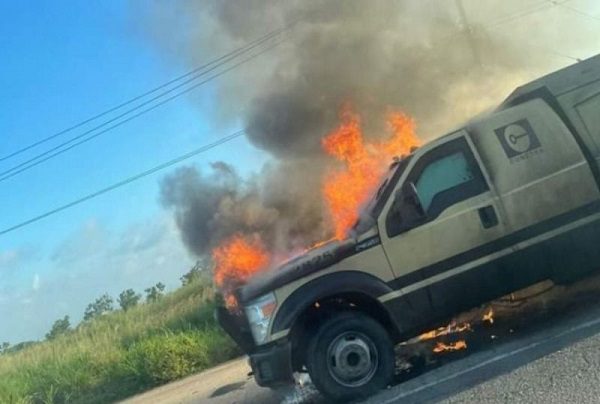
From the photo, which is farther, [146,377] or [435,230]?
[146,377]

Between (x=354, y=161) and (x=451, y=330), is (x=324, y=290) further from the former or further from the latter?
(x=354, y=161)

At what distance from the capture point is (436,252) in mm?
6246

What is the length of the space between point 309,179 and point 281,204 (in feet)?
3.85

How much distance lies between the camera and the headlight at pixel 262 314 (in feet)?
20.3

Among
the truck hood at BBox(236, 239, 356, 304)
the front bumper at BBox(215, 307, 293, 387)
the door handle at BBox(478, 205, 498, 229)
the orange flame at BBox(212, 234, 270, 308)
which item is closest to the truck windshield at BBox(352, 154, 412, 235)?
the truck hood at BBox(236, 239, 356, 304)

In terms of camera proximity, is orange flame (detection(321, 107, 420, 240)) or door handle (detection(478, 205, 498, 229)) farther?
orange flame (detection(321, 107, 420, 240))

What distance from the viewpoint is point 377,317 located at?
20.9 ft

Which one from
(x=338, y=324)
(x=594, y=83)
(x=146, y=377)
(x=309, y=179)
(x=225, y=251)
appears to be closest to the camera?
(x=338, y=324)

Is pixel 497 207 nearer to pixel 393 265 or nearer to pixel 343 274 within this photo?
pixel 393 265

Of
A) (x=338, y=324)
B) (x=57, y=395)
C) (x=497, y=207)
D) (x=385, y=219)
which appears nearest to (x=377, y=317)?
(x=338, y=324)

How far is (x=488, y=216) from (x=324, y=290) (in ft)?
5.42

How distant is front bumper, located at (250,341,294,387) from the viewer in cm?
614

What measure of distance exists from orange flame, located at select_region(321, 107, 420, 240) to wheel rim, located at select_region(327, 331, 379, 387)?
1.02 meters

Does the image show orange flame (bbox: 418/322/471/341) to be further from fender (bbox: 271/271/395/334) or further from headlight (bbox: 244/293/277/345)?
headlight (bbox: 244/293/277/345)
